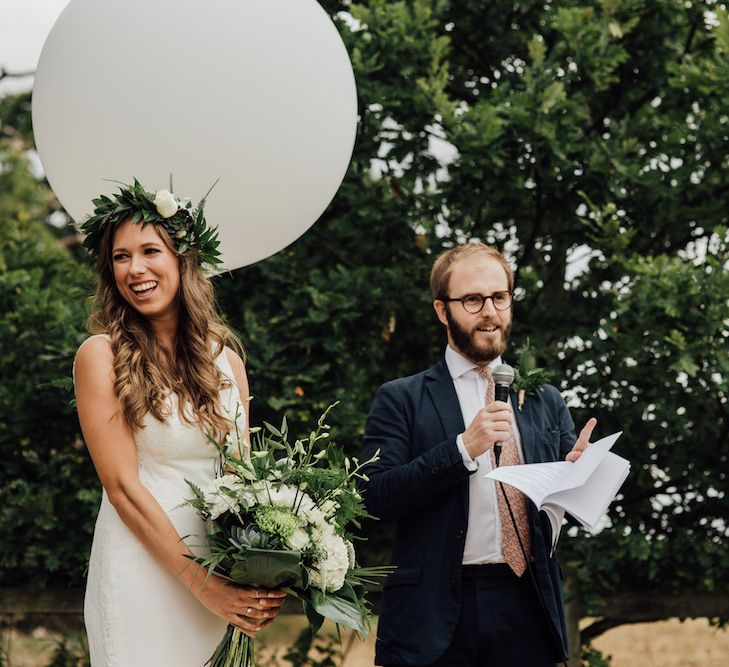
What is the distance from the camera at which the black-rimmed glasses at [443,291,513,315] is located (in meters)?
3.07

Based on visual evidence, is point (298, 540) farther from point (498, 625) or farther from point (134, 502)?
point (498, 625)

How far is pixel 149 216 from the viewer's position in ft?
9.08

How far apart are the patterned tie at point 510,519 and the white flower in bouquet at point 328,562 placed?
0.60 meters

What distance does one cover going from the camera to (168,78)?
116 inches

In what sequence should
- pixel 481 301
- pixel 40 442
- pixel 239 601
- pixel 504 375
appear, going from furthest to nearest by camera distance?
pixel 40 442 < pixel 481 301 < pixel 504 375 < pixel 239 601

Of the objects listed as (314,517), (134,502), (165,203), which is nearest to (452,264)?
(165,203)

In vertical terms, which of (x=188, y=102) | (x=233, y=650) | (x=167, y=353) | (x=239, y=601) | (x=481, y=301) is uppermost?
(x=188, y=102)

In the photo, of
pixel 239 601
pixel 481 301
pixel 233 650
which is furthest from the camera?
pixel 481 301

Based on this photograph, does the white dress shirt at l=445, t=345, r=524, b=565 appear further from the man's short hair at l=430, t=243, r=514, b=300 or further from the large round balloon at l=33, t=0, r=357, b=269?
the large round balloon at l=33, t=0, r=357, b=269

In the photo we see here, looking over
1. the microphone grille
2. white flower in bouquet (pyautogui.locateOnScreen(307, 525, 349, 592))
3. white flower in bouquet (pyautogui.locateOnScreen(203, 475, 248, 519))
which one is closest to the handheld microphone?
the microphone grille

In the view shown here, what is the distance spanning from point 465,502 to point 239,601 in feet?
2.36

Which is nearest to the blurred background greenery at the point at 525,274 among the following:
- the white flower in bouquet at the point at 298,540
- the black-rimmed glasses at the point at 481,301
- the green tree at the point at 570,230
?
the green tree at the point at 570,230

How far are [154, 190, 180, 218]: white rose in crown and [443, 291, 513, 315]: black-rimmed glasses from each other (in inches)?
33.9

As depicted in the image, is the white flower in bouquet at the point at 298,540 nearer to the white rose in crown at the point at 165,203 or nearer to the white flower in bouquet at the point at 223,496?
the white flower in bouquet at the point at 223,496
